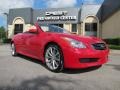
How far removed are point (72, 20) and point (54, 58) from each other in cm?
3542

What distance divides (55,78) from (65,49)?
0.87 m

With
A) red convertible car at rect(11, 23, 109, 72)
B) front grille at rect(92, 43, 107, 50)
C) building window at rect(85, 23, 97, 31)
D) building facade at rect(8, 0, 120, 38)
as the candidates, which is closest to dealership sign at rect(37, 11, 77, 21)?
building facade at rect(8, 0, 120, 38)

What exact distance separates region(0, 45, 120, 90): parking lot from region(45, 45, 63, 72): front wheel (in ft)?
0.59

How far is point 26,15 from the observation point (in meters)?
45.4

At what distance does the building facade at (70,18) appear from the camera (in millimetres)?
39344

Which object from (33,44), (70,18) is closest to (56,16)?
(70,18)

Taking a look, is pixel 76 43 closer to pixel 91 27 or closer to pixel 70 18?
pixel 91 27

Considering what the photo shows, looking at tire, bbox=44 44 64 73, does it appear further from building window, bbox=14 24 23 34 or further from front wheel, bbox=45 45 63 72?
building window, bbox=14 24 23 34

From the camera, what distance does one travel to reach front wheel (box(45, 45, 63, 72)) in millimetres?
6848

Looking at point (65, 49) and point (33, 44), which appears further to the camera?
point (33, 44)

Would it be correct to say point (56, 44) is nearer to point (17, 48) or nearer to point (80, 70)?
point (80, 70)

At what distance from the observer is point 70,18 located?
4219 centimetres

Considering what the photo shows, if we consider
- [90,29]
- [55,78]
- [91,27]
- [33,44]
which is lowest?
[55,78]

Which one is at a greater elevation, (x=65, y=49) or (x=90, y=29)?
(x=90, y=29)
